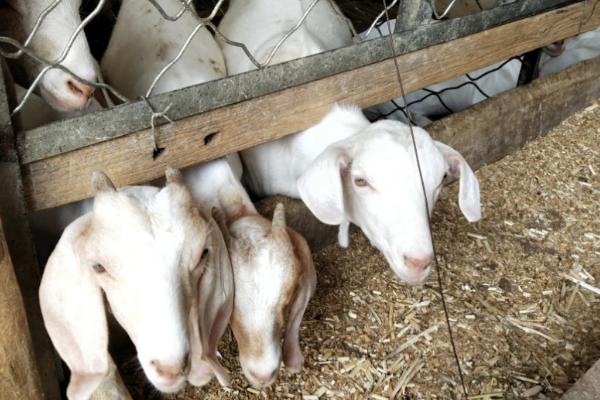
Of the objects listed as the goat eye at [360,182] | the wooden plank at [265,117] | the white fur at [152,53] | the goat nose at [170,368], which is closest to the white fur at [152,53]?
the white fur at [152,53]

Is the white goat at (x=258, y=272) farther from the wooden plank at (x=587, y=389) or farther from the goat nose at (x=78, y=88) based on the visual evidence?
the wooden plank at (x=587, y=389)

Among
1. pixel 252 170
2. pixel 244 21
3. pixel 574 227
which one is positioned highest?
pixel 244 21

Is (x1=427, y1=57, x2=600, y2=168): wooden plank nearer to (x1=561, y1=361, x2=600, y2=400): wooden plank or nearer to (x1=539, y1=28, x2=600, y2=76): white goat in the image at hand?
(x1=539, y1=28, x2=600, y2=76): white goat

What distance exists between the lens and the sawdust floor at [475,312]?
1.86 meters

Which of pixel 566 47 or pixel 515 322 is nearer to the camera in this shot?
pixel 515 322

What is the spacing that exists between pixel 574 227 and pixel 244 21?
1736 millimetres

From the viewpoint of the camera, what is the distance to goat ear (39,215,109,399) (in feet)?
4.08

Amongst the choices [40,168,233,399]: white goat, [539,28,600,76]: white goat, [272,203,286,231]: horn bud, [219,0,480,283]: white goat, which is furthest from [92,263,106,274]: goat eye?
[539,28,600,76]: white goat

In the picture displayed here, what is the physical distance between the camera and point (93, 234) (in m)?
1.22

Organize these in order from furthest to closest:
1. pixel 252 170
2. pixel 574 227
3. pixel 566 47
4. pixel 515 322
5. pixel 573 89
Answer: pixel 566 47
pixel 573 89
pixel 574 227
pixel 252 170
pixel 515 322

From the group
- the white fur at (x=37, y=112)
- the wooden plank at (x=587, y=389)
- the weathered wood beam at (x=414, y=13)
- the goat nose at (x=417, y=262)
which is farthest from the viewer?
the weathered wood beam at (x=414, y=13)

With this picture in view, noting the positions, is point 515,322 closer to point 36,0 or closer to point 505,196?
point 505,196

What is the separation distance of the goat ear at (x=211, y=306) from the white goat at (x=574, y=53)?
2683mm

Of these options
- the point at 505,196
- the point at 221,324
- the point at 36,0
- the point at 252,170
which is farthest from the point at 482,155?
the point at 36,0
